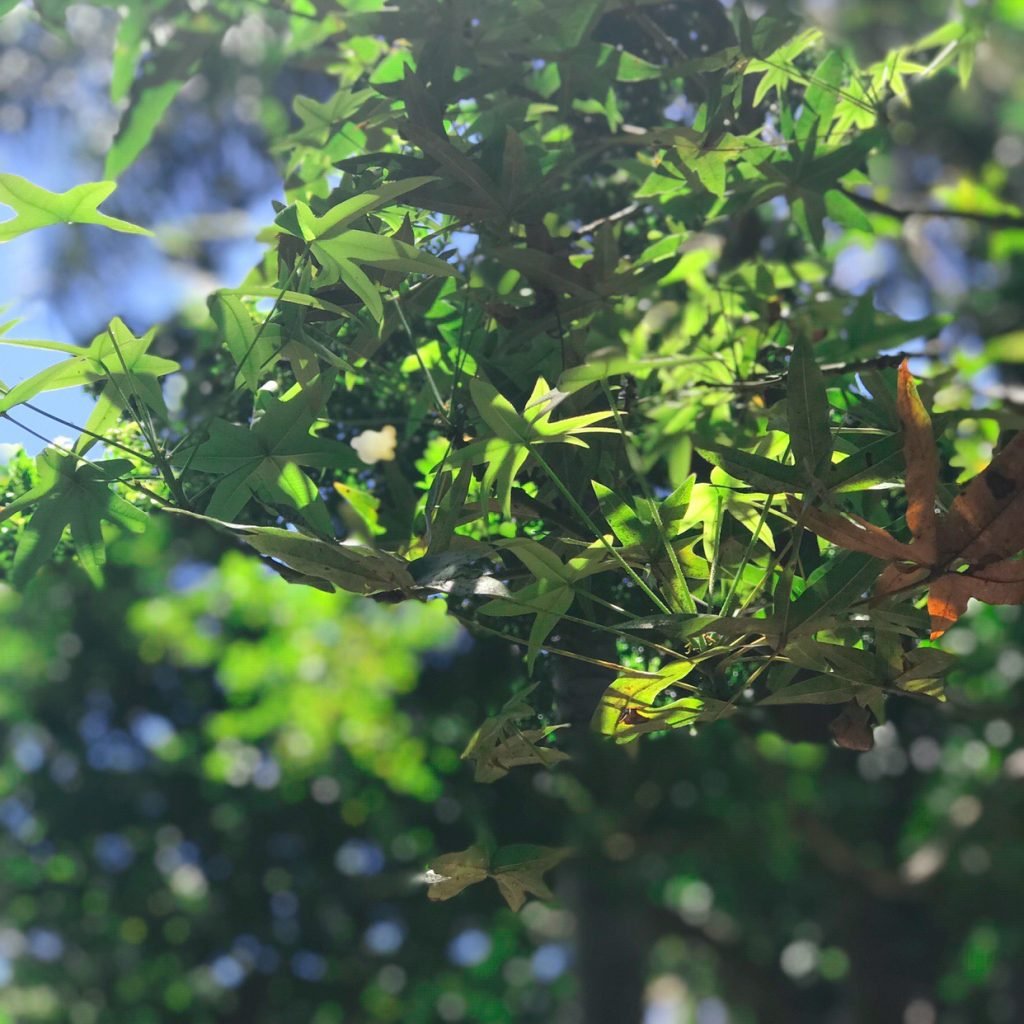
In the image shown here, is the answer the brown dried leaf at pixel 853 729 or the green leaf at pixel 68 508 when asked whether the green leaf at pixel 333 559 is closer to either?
the green leaf at pixel 68 508

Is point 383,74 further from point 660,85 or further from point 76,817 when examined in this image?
point 76,817

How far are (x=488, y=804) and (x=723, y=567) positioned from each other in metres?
1.55

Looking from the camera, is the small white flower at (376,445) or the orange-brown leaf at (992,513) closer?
the orange-brown leaf at (992,513)

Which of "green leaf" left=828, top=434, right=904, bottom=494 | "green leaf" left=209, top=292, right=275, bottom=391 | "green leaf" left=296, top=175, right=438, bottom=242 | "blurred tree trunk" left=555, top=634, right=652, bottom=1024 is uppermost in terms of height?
"green leaf" left=296, top=175, right=438, bottom=242

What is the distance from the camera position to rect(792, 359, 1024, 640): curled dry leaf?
366mm

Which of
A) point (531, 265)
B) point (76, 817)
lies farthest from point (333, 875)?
point (531, 265)

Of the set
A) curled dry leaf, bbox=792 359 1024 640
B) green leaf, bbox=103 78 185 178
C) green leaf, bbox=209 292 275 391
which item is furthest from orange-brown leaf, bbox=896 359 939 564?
green leaf, bbox=103 78 185 178

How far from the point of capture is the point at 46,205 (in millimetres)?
443

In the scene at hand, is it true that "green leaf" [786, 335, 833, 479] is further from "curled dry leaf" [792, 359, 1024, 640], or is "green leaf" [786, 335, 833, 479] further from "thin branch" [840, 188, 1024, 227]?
"thin branch" [840, 188, 1024, 227]

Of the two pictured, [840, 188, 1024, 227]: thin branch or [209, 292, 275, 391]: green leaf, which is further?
[840, 188, 1024, 227]: thin branch

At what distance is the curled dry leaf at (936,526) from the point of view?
1.20 feet

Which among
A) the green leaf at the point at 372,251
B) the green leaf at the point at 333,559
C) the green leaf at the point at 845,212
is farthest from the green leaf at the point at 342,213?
the green leaf at the point at 845,212

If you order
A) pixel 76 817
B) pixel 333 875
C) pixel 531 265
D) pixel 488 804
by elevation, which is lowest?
pixel 333 875

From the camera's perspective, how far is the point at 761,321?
679 millimetres
